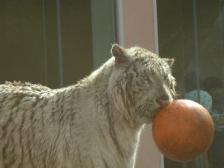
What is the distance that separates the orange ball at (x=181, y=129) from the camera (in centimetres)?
632

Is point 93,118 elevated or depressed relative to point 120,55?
depressed

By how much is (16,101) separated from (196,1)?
678 centimetres

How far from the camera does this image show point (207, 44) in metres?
13.2

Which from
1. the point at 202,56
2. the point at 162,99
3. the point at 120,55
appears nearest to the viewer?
the point at 162,99

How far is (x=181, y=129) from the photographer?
6367mm

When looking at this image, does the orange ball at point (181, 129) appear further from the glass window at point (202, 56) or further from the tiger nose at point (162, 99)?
the glass window at point (202, 56)

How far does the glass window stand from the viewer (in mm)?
12953

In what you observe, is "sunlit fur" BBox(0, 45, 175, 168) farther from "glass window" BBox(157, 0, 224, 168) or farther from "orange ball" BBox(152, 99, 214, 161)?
"glass window" BBox(157, 0, 224, 168)

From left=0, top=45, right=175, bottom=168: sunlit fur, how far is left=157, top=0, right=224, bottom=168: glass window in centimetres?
629

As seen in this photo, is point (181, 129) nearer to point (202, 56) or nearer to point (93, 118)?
point (93, 118)

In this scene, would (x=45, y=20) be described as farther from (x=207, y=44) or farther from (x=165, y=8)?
(x=207, y=44)

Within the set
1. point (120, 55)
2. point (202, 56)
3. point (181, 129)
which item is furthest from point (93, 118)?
point (202, 56)

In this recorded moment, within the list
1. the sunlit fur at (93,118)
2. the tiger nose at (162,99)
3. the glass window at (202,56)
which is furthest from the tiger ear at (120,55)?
the glass window at (202,56)

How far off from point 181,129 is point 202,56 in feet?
22.5
